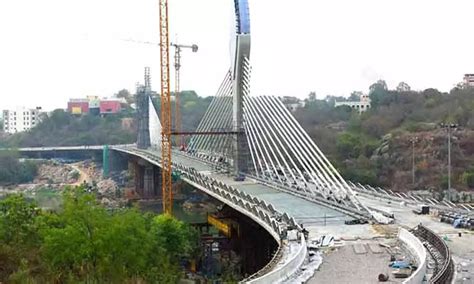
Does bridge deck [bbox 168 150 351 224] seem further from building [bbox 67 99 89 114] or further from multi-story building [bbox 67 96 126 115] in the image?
building [bbox 67 99 89 114]

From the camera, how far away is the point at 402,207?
2966 cm

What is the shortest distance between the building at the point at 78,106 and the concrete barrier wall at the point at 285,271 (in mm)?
100041

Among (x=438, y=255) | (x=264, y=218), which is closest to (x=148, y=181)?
(x=264, y=218)

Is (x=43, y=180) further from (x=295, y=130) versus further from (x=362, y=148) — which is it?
(x=295, y=130)

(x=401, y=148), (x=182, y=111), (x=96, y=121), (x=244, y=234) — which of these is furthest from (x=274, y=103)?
(x=96, y=121)

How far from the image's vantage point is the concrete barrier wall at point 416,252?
576 inches

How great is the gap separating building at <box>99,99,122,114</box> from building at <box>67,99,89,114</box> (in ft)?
8.80

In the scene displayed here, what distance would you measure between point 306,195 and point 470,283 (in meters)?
14.7

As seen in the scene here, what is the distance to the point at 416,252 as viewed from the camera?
1802 centimetres

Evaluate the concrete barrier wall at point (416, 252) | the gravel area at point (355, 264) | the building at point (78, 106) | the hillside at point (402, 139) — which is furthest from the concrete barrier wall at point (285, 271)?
the building at point (78, 106)

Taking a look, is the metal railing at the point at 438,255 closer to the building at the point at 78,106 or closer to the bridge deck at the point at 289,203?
the bridge deck at the point at 289,203

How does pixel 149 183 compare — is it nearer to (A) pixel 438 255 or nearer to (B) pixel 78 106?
(A) pixel 438 255

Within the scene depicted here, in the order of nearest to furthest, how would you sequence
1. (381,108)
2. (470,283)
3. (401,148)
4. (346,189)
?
1. (470,283)
2. (346,189)
3. (401,148)
4. (381,108)

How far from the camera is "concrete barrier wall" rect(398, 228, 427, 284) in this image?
14630 millimetres
